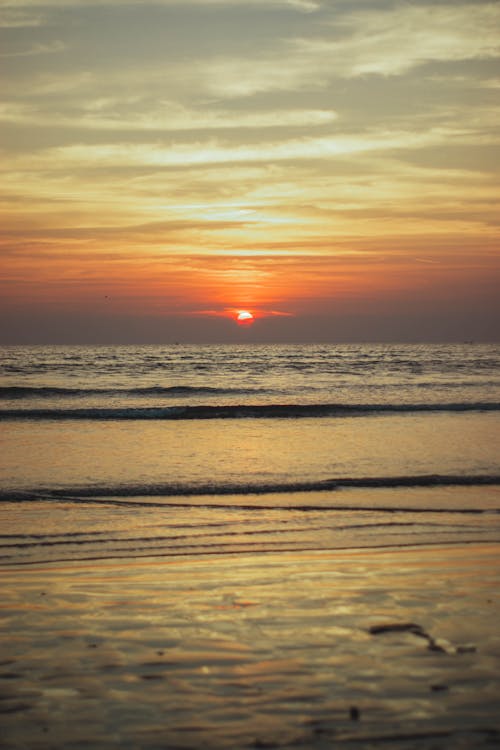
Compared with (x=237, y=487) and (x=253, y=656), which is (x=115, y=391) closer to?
(x=237, y=487)

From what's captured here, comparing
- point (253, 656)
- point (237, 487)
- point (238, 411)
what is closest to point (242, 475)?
point (237, 487)

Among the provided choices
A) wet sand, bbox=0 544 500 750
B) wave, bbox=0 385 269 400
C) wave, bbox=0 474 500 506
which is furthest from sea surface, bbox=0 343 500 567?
wet sand, bbox=0 544 500 750

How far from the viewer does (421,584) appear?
19.6 ft

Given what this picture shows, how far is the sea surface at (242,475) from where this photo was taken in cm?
820

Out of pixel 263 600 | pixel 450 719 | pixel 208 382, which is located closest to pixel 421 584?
pixel 263 600

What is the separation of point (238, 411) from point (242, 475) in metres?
15.4

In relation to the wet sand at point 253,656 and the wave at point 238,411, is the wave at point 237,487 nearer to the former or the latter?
the wet sand at point 253,656

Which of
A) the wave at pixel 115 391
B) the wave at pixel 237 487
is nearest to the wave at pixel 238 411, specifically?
the wave at pixel 115 391

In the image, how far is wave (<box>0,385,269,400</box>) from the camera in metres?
34.4

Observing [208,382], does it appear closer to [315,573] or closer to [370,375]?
[370,375]

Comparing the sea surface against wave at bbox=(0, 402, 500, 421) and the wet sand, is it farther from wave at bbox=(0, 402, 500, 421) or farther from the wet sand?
the wet sand

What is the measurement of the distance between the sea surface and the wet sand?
1378 mm

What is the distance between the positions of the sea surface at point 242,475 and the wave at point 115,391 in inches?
45.4

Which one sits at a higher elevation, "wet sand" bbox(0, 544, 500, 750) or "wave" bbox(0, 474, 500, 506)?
"wave" bbox(0, 474, 500, 506)
